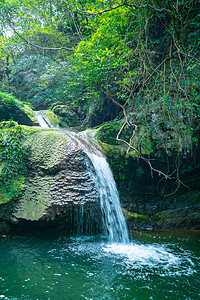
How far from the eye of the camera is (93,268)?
3.07 metres

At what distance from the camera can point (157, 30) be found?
22.7 feet

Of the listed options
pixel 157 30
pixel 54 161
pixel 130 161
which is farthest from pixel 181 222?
pixel 157 30

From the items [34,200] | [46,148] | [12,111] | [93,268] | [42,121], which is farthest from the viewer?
[42,121]

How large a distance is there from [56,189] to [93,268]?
1833 mm

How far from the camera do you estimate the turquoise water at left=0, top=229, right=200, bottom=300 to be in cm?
246

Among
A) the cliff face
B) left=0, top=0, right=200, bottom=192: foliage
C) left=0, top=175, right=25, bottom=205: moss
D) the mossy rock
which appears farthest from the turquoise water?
the mossy rock

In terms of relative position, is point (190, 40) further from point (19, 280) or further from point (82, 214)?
point (19, 280)

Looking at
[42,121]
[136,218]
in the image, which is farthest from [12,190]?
[42,121]

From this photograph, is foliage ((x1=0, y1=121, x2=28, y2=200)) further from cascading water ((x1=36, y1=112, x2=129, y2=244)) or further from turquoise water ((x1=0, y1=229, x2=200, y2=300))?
cascading water ((x1=36, y1=112, x2=129, y2=244))

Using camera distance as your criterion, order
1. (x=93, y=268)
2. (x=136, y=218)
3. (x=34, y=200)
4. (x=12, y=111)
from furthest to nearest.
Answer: (x=12, y=111) < (x=136, y=218) < (x=34, y=200) < (x=93, y=268)

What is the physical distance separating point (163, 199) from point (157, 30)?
5.93 metres

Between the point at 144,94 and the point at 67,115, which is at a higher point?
the point at 67,115

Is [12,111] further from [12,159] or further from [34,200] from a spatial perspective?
[34,200]

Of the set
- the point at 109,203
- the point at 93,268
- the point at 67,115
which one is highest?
the point at 67,115
